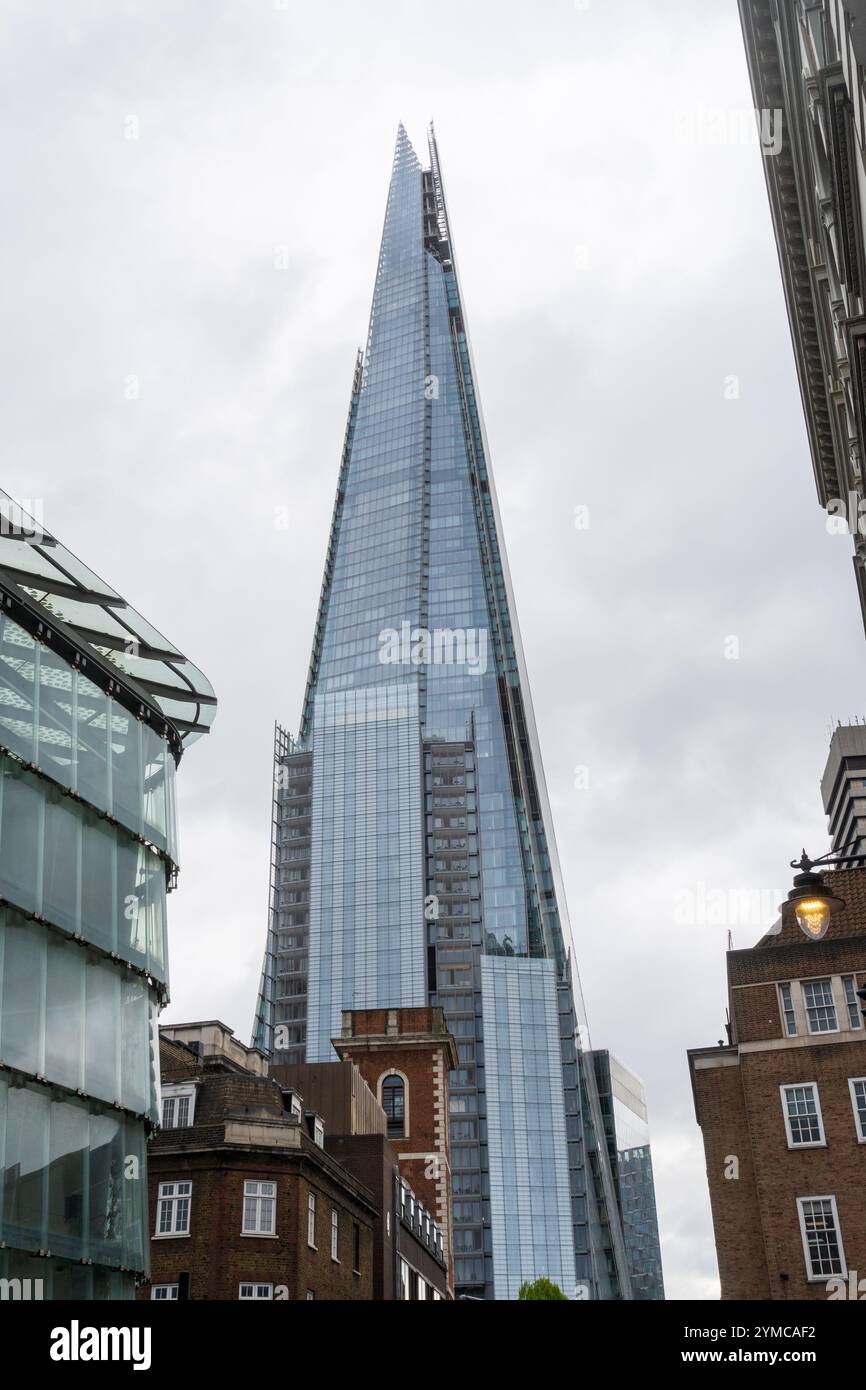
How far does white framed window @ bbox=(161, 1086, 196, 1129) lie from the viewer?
44062mm

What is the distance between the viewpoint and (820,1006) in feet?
149

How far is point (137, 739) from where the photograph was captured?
31.1 metres

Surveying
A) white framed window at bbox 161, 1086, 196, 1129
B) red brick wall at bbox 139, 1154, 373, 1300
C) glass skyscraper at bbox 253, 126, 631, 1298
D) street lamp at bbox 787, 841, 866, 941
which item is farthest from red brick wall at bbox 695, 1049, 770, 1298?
glass skyscraper at bbox 253, 126, 631, 1298

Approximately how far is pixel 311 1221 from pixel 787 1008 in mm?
17796

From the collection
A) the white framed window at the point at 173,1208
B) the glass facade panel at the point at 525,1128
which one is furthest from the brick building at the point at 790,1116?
the glass facade panel at the point at 525,1128

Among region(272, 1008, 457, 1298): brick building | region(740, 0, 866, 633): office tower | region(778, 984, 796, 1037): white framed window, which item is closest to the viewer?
region(740, 0, 866, 633): office tower

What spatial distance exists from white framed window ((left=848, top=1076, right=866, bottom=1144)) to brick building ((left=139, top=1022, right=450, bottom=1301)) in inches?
700

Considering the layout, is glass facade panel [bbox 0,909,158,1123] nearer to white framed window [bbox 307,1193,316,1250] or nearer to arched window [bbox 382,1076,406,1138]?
white framed window [bbox 307,1193,316,1250]

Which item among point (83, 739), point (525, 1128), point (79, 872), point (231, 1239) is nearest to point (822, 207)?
point (83, 739)

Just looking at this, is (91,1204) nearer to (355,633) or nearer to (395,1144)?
(395,1144)

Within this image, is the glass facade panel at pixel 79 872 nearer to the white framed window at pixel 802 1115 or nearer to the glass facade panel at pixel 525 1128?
the white framed window at pixel 802 1115
